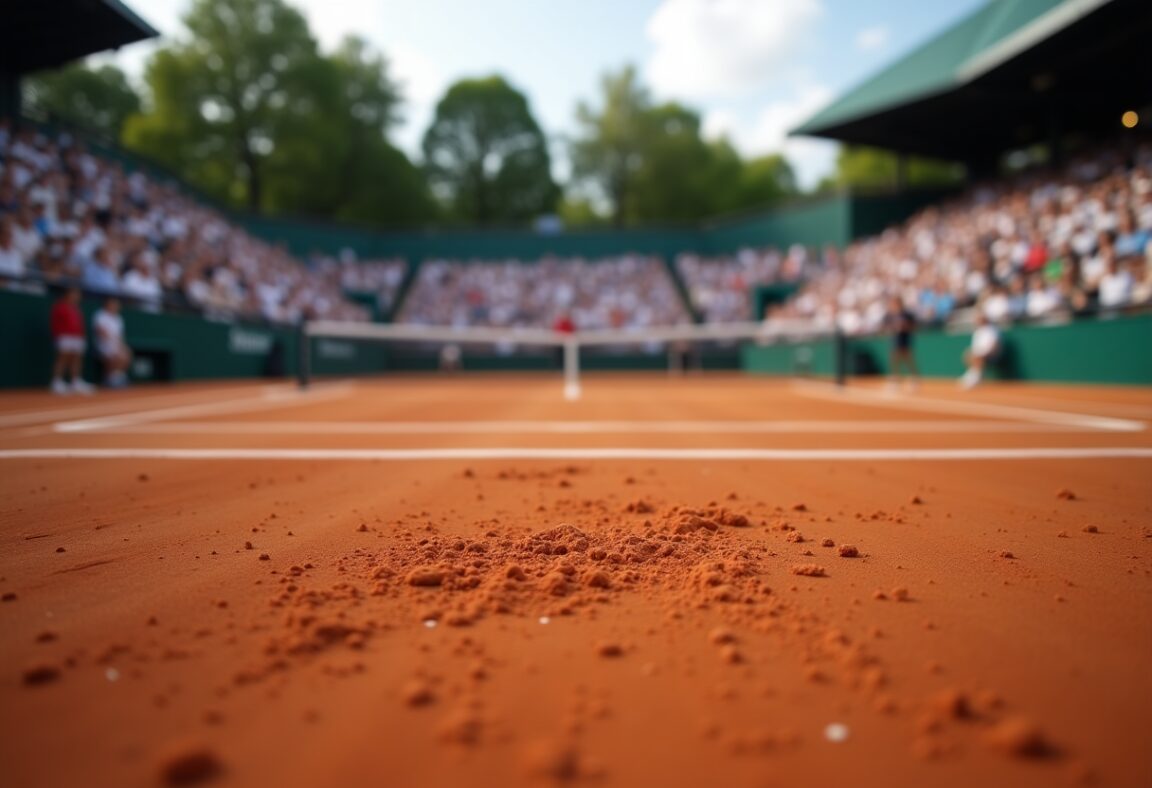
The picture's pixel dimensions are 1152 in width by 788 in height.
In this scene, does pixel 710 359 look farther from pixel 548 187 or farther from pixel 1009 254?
pixel 548 187

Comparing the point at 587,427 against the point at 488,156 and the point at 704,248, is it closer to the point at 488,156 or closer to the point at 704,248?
the point at 704,248

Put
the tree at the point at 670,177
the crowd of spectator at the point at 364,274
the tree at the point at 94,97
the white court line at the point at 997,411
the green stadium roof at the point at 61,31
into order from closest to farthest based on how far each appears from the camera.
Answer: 1. the white court line at the point at 997,411
2. the green stadium roof at the point at 61,31
3. the crowd of spectator at the point at 364,274
4. the tree at the point at 94,97
5. the tree at the point at 670,177

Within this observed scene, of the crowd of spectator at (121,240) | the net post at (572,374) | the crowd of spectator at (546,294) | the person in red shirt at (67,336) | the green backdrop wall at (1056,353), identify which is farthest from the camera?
the crowd of spectator at (546,294)

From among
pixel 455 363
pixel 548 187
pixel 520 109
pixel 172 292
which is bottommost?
pixel 455 363

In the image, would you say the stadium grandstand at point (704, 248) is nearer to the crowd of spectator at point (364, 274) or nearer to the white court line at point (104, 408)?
the crowd of spectator at point (364, 274)

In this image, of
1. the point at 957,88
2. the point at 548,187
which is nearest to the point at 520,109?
the point at 548,187

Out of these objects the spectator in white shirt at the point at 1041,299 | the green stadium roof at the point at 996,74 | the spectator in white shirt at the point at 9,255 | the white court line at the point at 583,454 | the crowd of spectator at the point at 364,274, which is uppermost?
the green stadium roof at the point at 996,74

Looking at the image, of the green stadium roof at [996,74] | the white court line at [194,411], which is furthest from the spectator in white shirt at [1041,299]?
the white court line at [194,411]
